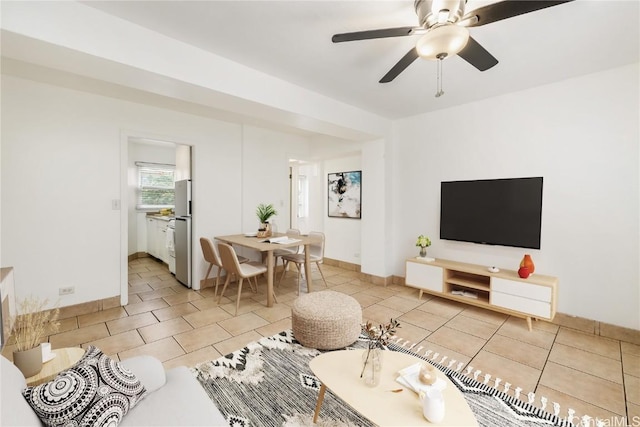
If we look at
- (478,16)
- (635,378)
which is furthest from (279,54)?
(635,378)

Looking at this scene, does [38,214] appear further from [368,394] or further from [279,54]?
[368,394]

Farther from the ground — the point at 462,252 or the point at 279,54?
the point at 279,54

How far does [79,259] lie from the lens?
318 cm

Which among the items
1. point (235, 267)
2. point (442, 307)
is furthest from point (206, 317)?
point (442, 307)

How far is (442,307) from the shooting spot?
3.44m

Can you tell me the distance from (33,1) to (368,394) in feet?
A: 9.52

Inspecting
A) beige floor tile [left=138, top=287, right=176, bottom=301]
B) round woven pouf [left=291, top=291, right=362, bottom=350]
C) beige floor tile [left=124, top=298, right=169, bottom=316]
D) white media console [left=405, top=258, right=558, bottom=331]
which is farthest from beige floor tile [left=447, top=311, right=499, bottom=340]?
beige floor tile [left=138, top=287, right=176, bottom=301]

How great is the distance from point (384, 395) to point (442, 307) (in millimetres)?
2415

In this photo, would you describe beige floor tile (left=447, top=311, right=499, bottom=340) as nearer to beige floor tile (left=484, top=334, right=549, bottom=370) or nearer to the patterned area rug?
beige floor tile (left=484, top=334, right=549, bottom=370)

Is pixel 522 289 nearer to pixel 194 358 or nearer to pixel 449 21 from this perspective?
pixel 449 21

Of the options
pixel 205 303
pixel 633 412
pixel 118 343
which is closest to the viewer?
pixel 633 412

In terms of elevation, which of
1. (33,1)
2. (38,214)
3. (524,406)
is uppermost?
(33,1)

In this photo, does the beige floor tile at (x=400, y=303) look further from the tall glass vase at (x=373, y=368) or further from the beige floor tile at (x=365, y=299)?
the tall glass vase at (x=373, y=368)

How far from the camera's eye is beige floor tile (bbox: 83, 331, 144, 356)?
8.01 ft
